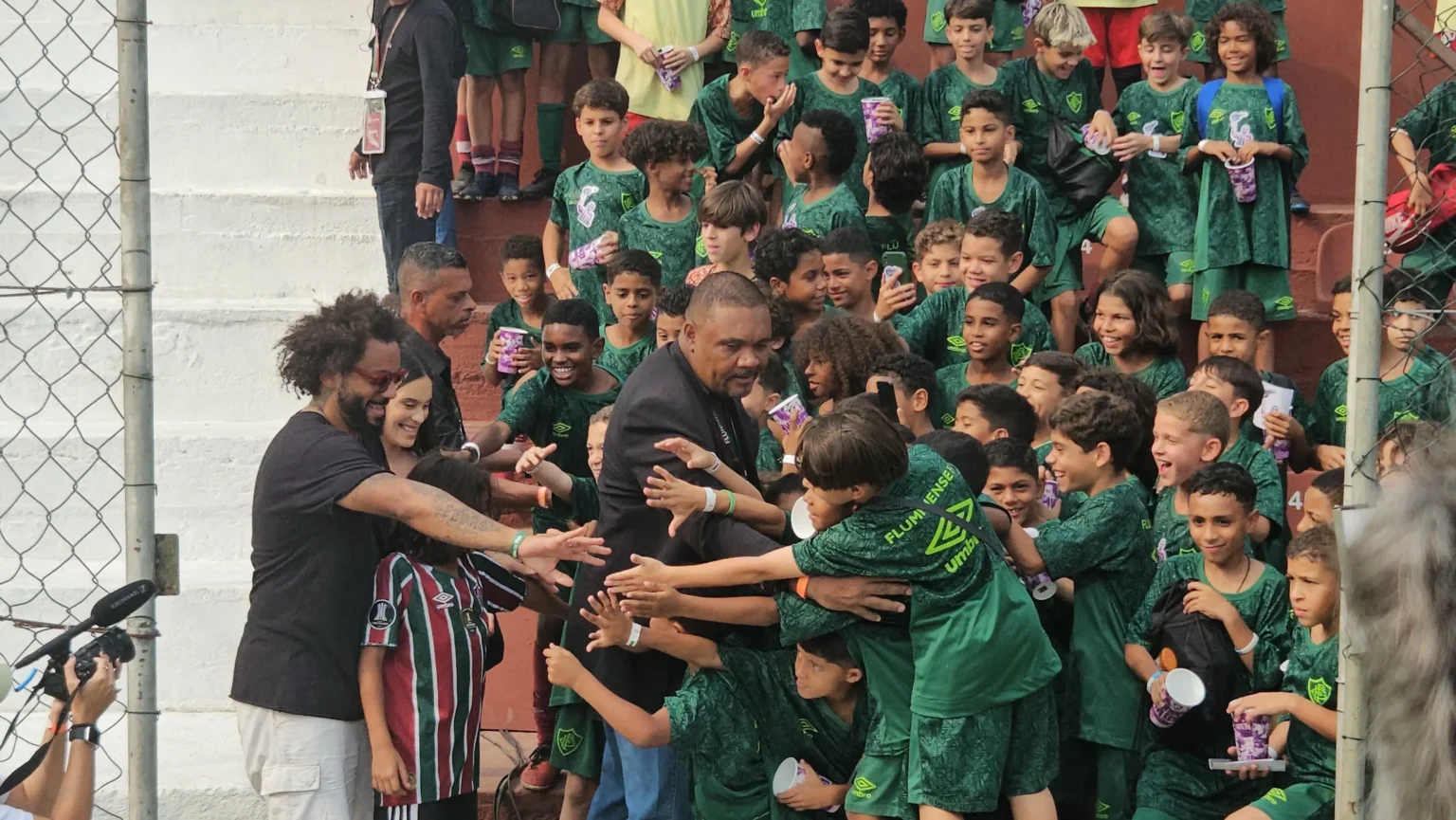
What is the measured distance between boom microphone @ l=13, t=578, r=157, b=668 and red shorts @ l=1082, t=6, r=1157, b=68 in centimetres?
622

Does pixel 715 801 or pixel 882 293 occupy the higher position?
pixel 882 293

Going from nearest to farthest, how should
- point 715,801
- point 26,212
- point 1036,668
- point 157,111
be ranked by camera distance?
point 1036,668, point 715,801, point 26,212, point 157,111

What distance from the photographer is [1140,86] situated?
816 cm

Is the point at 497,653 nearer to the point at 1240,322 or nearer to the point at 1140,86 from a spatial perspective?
the point at 1240,322

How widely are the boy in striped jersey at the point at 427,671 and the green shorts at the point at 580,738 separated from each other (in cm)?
47

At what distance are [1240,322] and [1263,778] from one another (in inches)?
95.9

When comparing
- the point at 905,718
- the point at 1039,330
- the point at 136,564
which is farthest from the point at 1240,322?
the point at 136,564

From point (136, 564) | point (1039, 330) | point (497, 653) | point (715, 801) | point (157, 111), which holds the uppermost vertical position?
point (157, 111)

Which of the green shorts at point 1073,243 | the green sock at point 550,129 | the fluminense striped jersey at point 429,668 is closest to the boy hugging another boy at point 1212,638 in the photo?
the fluminense striped jersey at point 429,668

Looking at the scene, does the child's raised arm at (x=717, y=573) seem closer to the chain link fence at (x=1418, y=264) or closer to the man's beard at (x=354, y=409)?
the man's beard at (x=354, y=409)

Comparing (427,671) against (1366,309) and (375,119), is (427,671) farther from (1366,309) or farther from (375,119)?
(375,119)

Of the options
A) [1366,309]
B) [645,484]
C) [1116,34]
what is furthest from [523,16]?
[1366,309]

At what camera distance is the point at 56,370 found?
7.48 meters

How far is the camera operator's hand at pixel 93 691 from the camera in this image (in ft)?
12.0
